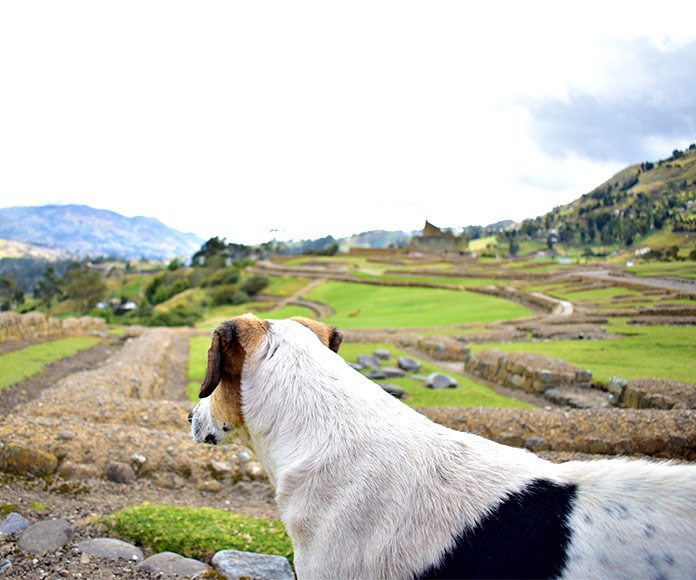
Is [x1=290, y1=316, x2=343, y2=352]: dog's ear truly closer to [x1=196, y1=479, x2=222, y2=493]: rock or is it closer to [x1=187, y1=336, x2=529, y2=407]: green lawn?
[x1=196, y1=479, x2=222, y2=493]: rock

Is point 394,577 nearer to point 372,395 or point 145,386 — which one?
point 372,395

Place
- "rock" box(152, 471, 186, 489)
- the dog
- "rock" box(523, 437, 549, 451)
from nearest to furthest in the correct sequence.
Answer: the dog < "rock" box(152, 471, 186, 489) < "rock" box(523, 437, 549, 451)

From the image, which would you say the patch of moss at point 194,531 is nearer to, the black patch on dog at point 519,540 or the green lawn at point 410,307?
the black patch on dog at point 519,540

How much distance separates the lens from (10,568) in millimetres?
3887

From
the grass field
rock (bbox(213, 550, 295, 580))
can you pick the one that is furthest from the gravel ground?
the grass field

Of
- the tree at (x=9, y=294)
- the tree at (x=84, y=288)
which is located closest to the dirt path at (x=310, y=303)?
the tree at (x=9, y=294)

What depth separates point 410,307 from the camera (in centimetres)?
3055

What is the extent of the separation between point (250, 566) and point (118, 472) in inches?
129

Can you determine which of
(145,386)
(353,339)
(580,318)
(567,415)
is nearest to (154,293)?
(353,339)

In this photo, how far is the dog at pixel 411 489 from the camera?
174cm

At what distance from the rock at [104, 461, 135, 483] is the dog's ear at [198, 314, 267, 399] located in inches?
190

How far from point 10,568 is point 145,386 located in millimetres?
9241

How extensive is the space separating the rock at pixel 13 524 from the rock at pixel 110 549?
737 millimetres

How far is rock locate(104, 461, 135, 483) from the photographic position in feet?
20.7
